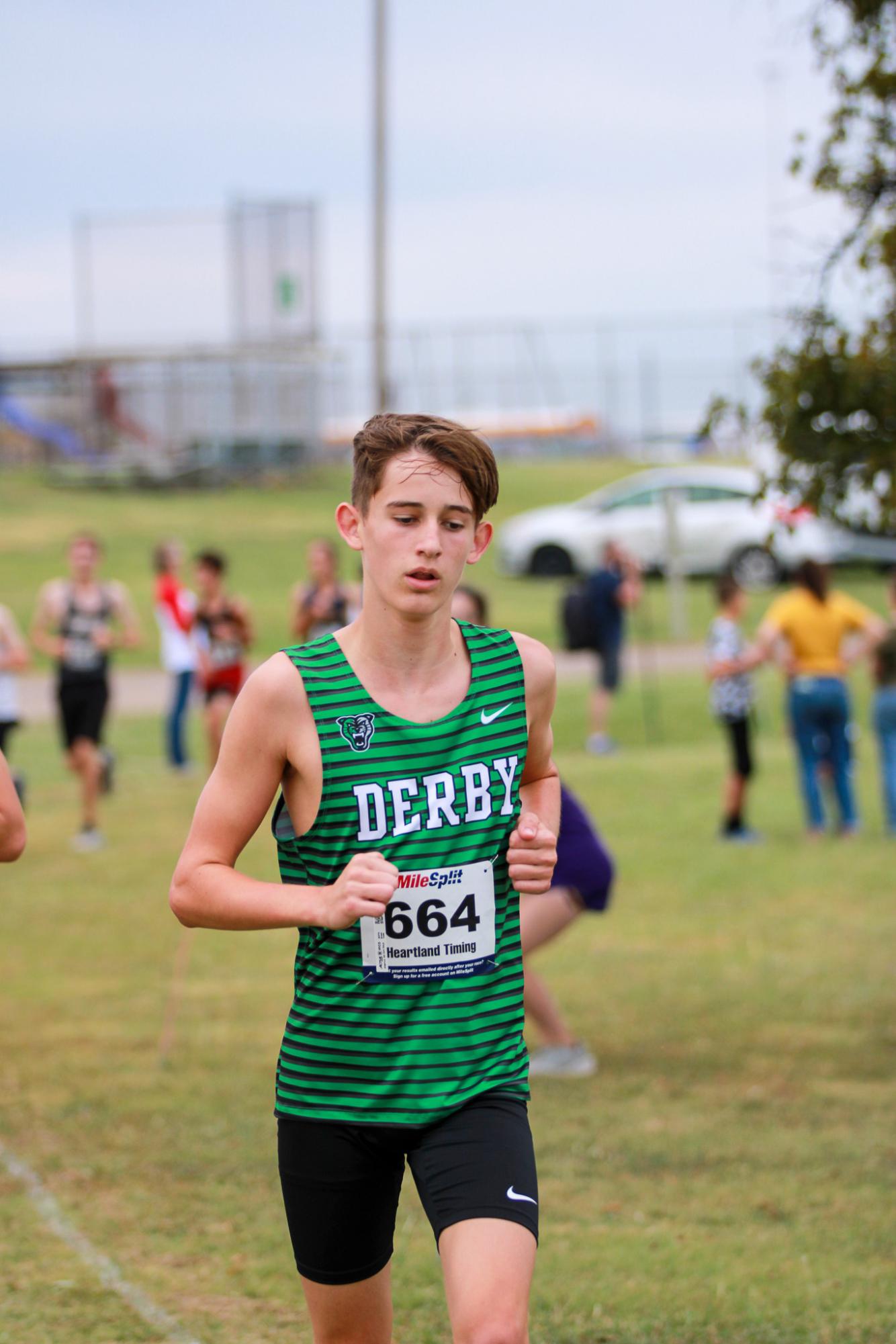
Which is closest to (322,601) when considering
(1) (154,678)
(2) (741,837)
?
(2) (741,837)

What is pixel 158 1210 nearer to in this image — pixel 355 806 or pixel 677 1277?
pixel 677 1277

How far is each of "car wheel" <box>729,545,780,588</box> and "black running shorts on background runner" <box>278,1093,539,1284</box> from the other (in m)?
27.0

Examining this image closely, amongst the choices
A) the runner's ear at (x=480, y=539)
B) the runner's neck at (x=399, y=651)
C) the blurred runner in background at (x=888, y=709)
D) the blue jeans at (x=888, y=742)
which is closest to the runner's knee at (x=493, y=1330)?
the runner's neck at (x=399, y=651)

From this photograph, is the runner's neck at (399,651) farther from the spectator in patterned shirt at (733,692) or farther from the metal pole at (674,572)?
the metal pole at (674,572)

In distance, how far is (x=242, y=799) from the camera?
303 centimetres

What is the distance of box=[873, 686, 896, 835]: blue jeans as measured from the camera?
12.3 m

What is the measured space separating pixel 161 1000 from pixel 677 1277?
13.7 ft

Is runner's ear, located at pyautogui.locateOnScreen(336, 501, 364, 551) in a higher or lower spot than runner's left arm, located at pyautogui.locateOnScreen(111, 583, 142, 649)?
higher

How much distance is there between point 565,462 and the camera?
4809 centimetres

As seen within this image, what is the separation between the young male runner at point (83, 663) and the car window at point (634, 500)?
1781 centimetres

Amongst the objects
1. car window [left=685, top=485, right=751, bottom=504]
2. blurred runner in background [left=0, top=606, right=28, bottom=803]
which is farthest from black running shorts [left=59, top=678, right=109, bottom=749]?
car window [left=685, top=485, right=751, bottom=504]

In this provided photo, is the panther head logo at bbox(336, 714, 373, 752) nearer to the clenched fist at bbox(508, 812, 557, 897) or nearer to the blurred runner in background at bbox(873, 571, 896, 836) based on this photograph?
the clenched fist at bbox(508, 812, 557, 897)

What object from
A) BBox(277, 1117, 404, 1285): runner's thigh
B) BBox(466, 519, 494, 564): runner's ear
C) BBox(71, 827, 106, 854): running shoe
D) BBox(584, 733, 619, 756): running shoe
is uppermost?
BBox(466, 519, 494, 564): runner's ear

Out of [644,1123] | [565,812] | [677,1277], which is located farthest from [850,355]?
[677,1277]
